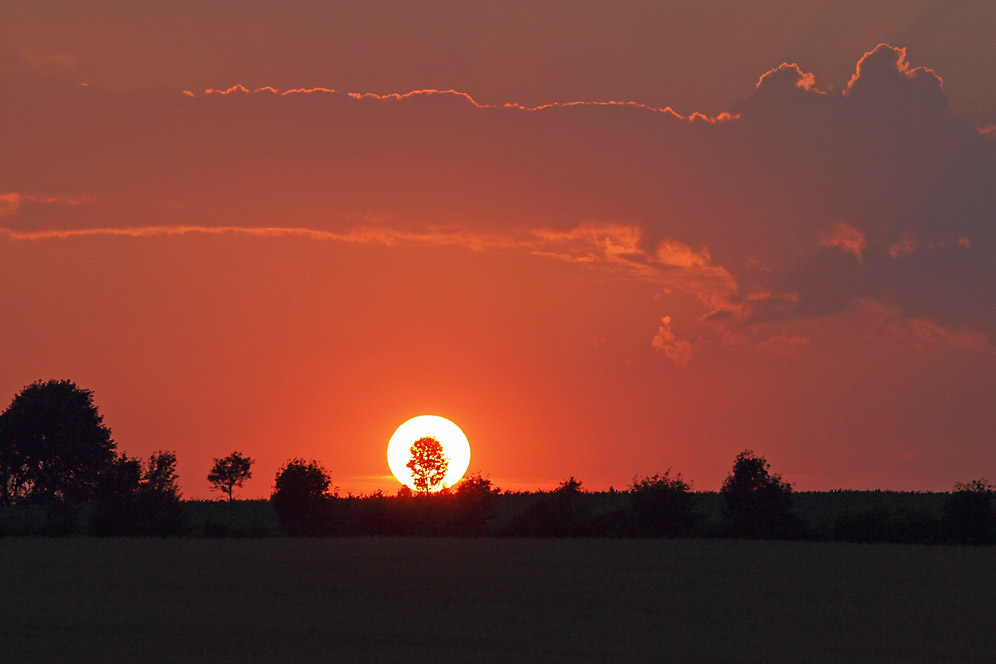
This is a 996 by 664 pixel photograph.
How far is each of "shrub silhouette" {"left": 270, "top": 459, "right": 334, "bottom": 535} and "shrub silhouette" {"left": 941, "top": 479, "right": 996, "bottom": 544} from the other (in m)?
45.1

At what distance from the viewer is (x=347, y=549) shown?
204 ft

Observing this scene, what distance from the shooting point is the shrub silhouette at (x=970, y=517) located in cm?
7094

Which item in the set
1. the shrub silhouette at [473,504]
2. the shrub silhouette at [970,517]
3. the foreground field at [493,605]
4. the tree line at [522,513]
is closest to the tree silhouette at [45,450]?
the tree line at [522,513]

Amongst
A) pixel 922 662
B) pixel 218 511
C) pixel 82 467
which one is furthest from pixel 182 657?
pixel 82 467

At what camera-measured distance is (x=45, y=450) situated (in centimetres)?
12662

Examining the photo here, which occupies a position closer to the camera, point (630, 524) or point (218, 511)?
point (630, 524)

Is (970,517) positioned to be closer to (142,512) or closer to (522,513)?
(522,513)

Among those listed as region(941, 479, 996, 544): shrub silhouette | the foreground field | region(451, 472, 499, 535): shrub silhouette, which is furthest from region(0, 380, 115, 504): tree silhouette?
region(941, 479, 996, 544): shrub silhouette

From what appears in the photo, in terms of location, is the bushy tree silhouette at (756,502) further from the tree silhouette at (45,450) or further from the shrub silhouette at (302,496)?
the tree silhouette at (45,450)

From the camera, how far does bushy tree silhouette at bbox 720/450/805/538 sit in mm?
75812

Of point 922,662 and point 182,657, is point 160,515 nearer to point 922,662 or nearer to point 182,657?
point 182,657

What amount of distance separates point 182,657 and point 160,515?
195 ft

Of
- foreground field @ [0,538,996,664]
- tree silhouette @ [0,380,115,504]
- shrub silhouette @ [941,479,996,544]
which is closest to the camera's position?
foreground field @ [0,538,996,664]

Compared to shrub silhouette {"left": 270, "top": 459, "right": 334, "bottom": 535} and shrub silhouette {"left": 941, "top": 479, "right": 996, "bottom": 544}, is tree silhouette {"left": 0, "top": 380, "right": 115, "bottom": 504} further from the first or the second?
shrub silhouette {"left": 941, "top": 479, "right": 996, "bottom": 544}
